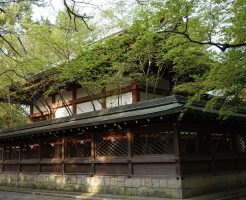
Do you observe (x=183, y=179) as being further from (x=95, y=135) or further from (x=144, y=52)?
(x=144, y=52)

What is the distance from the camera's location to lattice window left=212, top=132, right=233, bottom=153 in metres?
13.9

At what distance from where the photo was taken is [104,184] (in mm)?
13859

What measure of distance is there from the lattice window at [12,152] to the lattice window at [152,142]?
9206mm

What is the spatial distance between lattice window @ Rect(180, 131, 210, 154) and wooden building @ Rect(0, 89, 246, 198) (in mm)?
37

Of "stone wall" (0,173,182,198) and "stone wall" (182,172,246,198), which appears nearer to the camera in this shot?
"stone wall" (182,172,246,198)

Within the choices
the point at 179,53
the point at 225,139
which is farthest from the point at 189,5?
the point at 225,139

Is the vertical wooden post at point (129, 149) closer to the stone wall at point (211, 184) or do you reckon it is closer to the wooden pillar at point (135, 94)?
the stone wall at point (211, 184)

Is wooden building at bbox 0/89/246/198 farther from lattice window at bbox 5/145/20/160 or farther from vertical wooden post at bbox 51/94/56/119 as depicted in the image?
vertical wooden post at bbox 51/94/56/119

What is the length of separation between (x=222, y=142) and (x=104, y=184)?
541cm

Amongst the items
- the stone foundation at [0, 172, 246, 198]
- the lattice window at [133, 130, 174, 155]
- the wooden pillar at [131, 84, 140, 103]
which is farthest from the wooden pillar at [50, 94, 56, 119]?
the lattice window at [133, 130, 174, 155]

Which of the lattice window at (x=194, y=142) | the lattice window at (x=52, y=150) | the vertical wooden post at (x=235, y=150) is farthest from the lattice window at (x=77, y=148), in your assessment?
the vertical wooden post at (x=235, y=150)

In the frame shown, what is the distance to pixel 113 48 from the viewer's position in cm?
1482

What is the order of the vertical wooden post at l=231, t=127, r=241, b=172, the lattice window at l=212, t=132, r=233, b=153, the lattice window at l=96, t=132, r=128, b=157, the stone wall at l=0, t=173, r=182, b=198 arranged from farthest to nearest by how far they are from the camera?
the vertical wooden post at l=231, t=127, r=241, b=172
the lattice window at l=212, t=132, r=233, b=153
the lattice window at l=96, t=132, r=128, b=157
the stone wall at l=0, t=173, r=182, b=198

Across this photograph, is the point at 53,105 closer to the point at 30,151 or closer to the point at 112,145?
the point at 30,151
